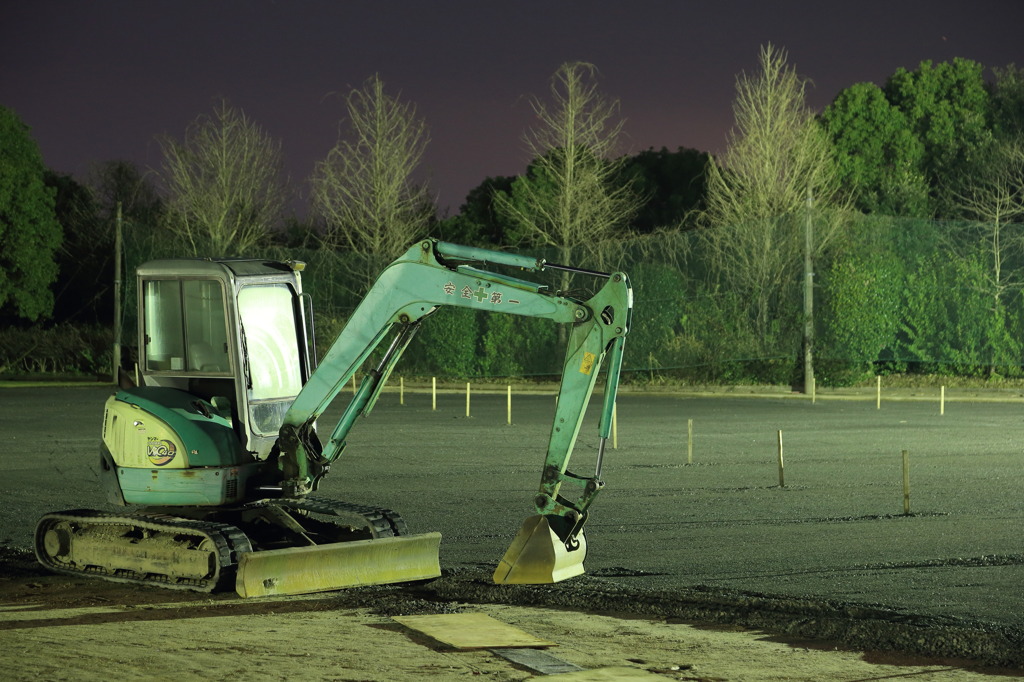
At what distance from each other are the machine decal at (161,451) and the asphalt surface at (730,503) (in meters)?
2.50

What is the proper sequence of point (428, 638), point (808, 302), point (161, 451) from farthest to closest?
point (808, 302) → point (161, 451) → point (428, 638)

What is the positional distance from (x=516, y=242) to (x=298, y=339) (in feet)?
136

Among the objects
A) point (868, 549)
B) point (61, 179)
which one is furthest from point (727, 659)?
point (61, 179)

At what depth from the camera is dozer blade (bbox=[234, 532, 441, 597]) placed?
33.7ft

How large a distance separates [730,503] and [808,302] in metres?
25.3

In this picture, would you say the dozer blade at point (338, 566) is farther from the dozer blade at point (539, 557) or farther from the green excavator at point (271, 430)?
the dozer blade at point (539, 557)

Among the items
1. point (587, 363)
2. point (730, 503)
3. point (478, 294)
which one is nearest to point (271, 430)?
point (478, 294)

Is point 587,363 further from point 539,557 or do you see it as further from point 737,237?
point 737,237

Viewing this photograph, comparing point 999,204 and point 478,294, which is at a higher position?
point 999,204

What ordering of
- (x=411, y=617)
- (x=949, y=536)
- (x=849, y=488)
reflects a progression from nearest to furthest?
1. (x=411, y=617)
2. (x=949, y=536)
3. (x=849, y=488)

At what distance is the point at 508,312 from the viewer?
1053 cm

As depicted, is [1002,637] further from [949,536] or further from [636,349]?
[636,349]

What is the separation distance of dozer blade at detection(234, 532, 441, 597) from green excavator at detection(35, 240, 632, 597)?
0.04ft

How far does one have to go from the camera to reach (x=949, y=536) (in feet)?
44.0
